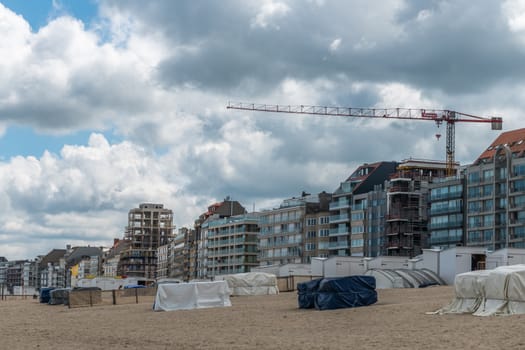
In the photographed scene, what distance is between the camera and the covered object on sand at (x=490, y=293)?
133ft

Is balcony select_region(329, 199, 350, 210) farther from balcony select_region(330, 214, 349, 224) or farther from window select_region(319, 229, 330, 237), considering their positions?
window select_region(319, 229, 330, 237)

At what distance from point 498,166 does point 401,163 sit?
3387 centimetres

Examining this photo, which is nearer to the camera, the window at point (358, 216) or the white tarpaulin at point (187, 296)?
the white tarpaulin at point (187, 296)

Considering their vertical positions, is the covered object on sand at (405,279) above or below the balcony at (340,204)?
below

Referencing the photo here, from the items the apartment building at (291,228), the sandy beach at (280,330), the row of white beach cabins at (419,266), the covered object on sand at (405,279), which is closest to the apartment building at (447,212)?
the apartment building at (291,228)

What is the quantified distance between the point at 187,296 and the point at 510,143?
9382cm

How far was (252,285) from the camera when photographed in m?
85.4

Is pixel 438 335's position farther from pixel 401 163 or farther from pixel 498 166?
pixel 401 163

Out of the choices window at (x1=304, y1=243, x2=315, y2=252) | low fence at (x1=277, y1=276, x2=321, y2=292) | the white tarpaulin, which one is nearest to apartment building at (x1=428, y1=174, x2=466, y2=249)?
window at (x1=304, y1=243, x2=315, y2=252)

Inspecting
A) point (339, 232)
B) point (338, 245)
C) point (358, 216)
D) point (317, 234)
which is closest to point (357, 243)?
point (358, 216)

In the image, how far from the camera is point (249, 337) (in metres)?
37.3

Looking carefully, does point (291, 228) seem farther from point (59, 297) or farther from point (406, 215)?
point (59, 297)

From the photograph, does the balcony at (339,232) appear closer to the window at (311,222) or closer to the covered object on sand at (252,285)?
the window at (311,222)

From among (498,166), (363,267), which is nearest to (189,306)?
(363,267)
